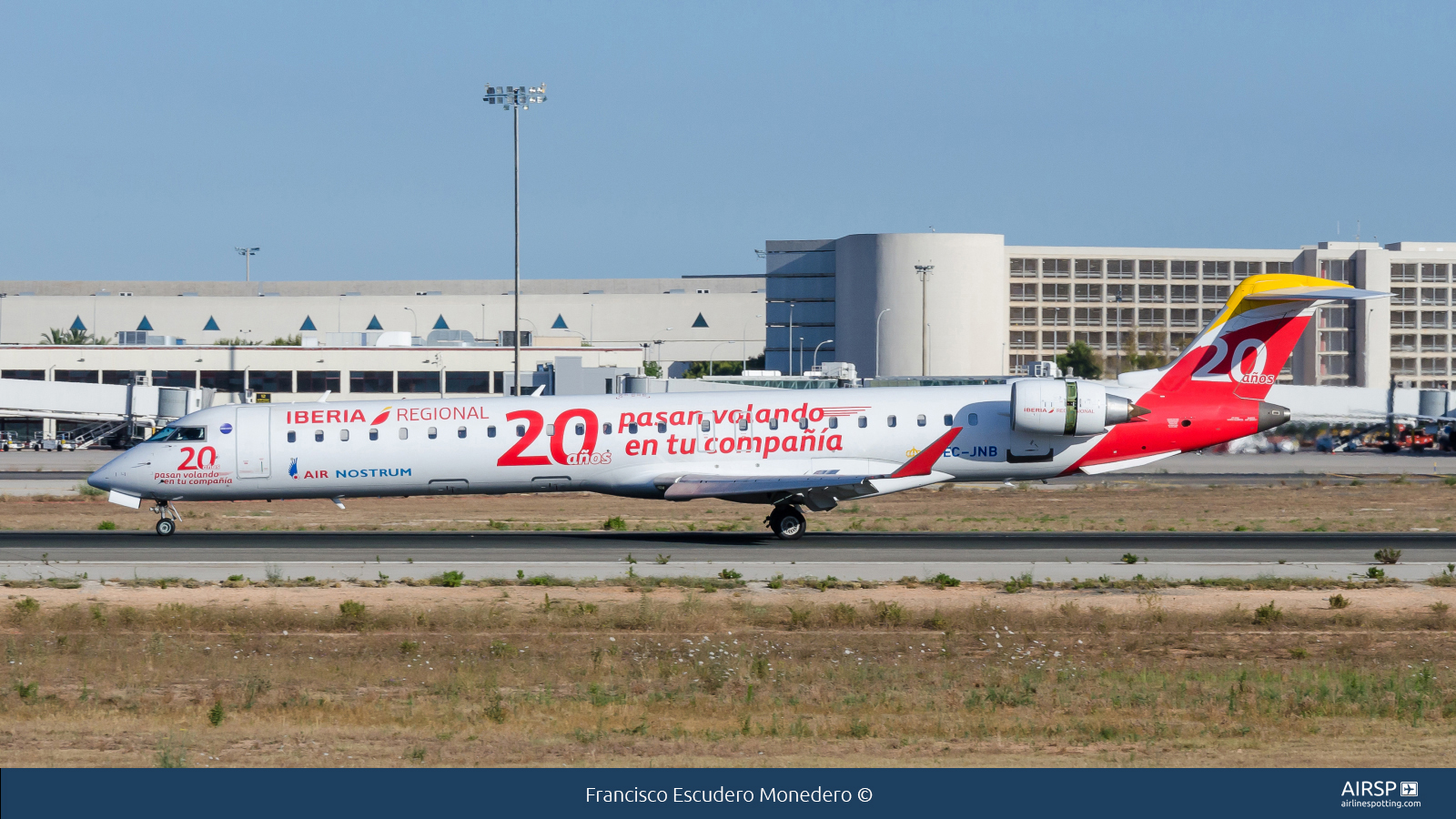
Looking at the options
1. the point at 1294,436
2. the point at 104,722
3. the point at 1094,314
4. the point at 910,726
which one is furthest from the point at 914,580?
the point at 1094,314

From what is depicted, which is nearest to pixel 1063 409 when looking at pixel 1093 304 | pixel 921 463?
pixel 921 463

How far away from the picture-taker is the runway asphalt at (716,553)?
83.7ft

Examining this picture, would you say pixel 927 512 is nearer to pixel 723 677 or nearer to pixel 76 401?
pixel 723 677

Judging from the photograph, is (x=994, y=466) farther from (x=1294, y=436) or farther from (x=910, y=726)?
(x=1294, y=436)

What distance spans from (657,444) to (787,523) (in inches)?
141

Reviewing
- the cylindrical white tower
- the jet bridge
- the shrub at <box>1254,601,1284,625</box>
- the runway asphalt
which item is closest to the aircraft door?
the runway asphalt

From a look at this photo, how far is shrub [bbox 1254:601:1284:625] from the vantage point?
66.7 ft

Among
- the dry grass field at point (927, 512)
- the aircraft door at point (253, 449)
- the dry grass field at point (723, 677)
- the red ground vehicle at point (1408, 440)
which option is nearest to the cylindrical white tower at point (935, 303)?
the red ground vehicle at point (1408, 440)

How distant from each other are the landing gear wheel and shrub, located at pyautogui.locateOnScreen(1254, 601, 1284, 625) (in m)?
12.8

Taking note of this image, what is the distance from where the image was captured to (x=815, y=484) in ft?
100

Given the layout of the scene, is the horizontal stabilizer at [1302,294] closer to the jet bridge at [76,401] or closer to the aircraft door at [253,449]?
the aircraft door at [253,449]

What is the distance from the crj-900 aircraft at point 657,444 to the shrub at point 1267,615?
11.1 metres

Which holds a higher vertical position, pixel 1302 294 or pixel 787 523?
pixel 1302 294

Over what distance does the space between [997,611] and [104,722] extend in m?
12.4
